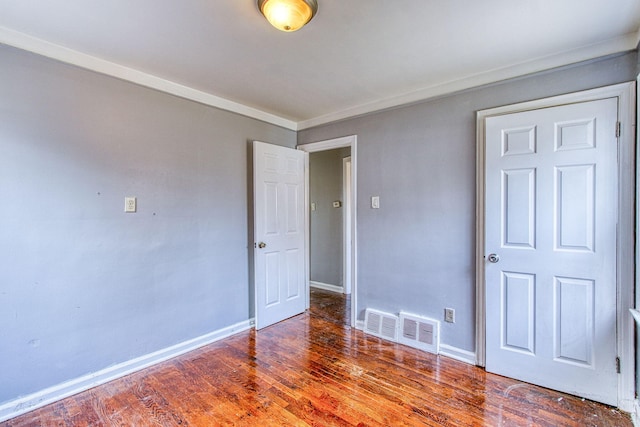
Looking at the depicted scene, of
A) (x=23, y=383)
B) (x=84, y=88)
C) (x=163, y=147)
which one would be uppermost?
(x=84, y=88)

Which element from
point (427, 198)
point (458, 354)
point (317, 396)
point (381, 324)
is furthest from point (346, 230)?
point (317, 396)

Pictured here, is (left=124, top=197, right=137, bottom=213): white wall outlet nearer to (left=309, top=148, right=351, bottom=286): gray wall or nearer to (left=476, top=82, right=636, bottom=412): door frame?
(left=309, top=148, right=351, bottom=286): gray wall

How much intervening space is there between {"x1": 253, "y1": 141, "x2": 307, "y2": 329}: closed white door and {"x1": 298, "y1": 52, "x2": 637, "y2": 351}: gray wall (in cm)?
80

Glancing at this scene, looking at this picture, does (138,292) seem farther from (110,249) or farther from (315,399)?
(315,399)

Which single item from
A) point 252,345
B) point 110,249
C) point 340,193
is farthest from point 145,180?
point 340,193

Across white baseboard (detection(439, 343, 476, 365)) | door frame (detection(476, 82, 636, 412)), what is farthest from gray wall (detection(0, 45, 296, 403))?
door frame (detection(476, 82, 636, 412))

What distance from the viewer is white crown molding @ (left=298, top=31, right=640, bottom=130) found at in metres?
1.90

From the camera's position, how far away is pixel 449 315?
8.54ft

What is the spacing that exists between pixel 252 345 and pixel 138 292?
110cm

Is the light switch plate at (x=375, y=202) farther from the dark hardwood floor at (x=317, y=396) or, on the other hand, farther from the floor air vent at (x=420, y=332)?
the dark hardwood floor at (x=317, y=396)

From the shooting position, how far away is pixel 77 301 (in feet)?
6.91

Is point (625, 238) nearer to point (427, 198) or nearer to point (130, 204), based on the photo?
point (427, 198)

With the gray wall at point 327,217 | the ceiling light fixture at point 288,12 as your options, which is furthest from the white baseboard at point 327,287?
the ceiling light fixture at point 288,12

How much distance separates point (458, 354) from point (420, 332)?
338mm
